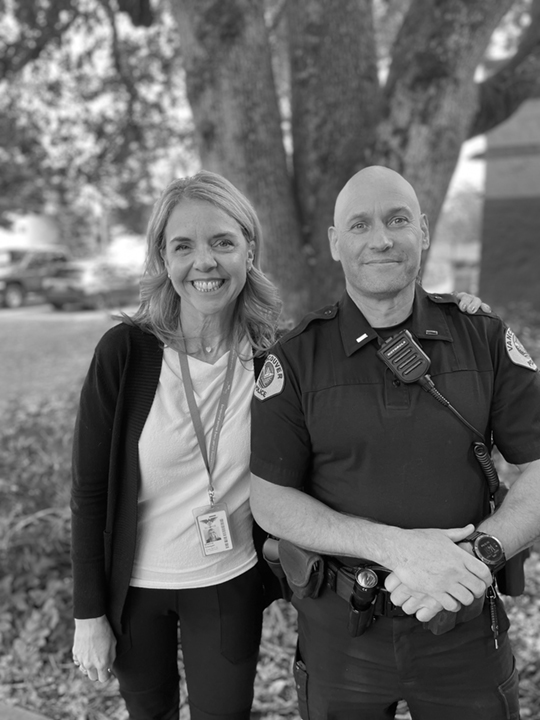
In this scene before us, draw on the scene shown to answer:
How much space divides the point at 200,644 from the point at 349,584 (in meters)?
0.56

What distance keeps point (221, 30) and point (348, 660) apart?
339 centimetres

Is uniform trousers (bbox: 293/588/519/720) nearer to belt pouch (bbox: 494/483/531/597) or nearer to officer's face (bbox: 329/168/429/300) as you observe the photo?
belt pouch (bbox: 494/483/531/597)

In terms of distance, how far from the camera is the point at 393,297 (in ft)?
5.78

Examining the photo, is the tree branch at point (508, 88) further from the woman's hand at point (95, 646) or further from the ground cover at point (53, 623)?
the woman's hand at point (95, 646)

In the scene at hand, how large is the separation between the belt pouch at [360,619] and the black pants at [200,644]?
1.42 feet

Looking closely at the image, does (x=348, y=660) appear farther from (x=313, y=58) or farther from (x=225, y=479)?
(x=313, y=58)

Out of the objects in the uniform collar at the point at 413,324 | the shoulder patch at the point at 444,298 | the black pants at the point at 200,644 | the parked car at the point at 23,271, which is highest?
the shoulder patch at the point at 444,298

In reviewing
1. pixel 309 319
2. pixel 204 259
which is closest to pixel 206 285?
pixel 204 259

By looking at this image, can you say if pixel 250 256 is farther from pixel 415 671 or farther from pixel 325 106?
pixel 325 106

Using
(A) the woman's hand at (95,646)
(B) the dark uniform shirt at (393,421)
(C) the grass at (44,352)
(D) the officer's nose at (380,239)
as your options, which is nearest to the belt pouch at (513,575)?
(B) the dark uniform shirt at (393,421)

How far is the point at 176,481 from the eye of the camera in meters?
1.94

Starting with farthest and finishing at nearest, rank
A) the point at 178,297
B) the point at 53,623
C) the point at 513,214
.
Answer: the point at 513,214 → the point at 53,623 → the point at 178,297

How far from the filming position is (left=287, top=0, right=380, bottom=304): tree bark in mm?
4027

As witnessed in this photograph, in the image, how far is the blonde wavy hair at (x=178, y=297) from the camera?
6.48 ft
